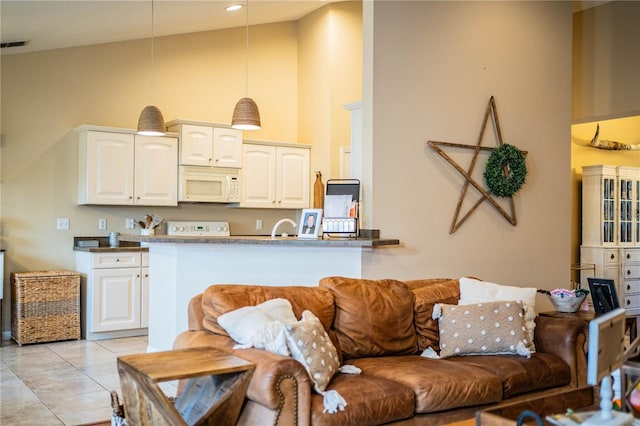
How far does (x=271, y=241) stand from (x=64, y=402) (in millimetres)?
1733

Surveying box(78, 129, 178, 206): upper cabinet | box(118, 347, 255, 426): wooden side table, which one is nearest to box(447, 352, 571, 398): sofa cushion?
box(118, 347, 255, 426): wooden side table

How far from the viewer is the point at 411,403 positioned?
10.2 ft

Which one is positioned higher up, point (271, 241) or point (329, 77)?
point (329, 77)

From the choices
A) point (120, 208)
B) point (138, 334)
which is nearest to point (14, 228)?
point (120, 208)

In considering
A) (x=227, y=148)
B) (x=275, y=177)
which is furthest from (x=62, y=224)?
(x=275, y=177)

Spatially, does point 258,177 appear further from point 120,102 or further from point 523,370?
point 523,370

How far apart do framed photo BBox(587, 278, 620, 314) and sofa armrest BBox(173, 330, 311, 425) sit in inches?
82.2

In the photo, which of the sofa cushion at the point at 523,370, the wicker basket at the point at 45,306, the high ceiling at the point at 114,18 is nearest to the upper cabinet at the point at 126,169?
the wicker basket at the point at 45,306

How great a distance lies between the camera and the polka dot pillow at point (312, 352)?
116 inches

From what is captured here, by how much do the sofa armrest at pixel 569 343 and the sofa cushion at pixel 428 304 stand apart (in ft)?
1.98

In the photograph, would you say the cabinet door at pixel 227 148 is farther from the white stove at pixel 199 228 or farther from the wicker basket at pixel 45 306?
the wicker basket at pixel 45 306

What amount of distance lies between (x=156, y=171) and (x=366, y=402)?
454 cm

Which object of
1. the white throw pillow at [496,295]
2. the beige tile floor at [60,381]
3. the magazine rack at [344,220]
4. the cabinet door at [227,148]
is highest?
the cabinet door at [227,148]

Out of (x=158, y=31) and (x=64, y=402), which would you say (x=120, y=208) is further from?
(x=64, y=402)
